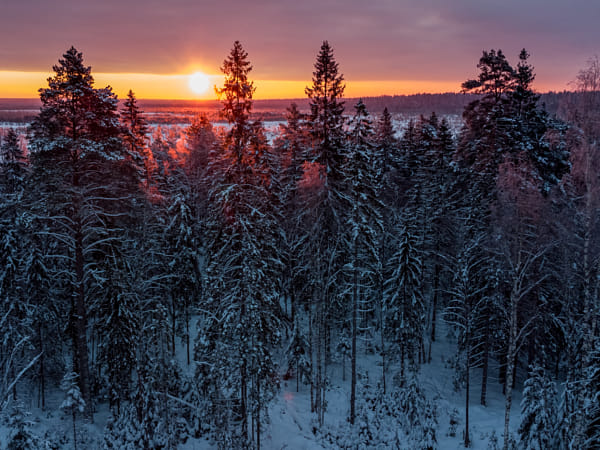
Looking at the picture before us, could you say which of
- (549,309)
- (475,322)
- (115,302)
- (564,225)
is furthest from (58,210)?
(549,309)

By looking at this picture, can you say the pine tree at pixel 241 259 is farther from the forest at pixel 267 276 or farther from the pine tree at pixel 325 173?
the pine tree at pixel 325 173

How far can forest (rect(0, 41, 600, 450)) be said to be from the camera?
1739cm

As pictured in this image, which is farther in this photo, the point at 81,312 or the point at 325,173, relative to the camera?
the point at 325,173

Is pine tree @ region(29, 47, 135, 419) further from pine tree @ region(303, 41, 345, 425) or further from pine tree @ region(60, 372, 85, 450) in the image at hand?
pine tree @ region(303, 41, 345, 425)

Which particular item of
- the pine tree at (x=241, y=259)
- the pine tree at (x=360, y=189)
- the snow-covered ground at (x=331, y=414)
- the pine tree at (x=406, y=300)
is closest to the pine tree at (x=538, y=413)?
the snow-covered ground at (x=331, y=414)

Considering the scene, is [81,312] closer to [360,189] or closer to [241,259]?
[241,259]

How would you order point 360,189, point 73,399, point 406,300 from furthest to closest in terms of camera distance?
point 406,300 → point 360,189 → point 73,399

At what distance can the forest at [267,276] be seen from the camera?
1739 cm

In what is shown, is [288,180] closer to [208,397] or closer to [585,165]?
[208,397]

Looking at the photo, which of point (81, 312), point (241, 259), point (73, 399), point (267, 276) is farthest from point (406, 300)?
point (73, 399)

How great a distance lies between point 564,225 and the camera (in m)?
16.9

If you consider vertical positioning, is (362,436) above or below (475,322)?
below

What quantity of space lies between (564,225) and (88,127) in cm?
2199

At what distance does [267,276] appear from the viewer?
1994cm
